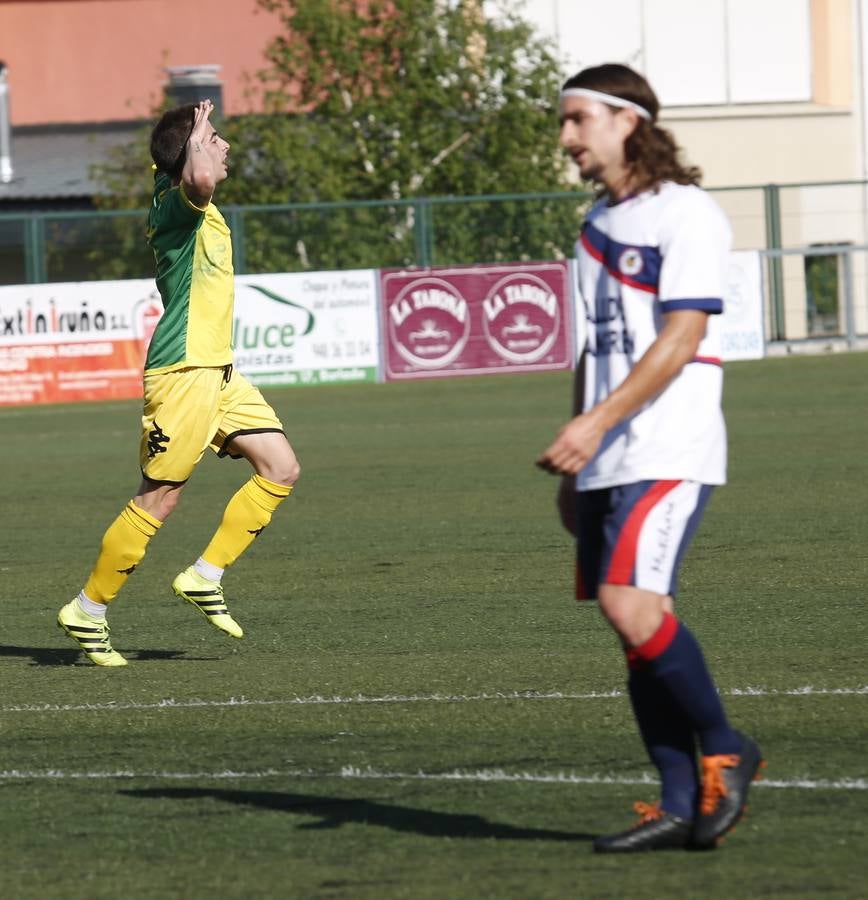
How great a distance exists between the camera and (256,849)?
4910mm

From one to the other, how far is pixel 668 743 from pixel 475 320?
20.2 metres

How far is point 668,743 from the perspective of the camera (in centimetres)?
468

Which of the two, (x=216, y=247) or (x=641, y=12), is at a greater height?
(x=641, y=12)

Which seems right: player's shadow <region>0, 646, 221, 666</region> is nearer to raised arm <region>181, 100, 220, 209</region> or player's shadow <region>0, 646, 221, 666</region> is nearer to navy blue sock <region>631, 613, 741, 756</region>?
raised arm <region>181, 100, 220, 209</region>

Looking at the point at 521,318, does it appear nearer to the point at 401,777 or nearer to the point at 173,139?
the point at 173,139

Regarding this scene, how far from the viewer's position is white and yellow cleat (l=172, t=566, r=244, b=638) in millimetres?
7867

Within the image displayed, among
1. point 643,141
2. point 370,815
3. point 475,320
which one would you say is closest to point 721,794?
point 370,815

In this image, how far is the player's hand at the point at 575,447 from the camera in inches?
171

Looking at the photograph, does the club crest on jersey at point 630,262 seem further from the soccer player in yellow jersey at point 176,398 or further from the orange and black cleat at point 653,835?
the soccer player in yellow jersey at point 176,398

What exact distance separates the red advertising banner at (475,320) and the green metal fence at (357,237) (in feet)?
5.32

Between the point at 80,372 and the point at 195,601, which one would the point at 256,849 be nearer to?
the point at 195,601

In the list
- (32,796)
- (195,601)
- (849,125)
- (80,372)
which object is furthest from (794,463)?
(849,125)

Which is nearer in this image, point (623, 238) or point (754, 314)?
point (623, 238)

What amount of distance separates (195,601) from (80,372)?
51.8ft
